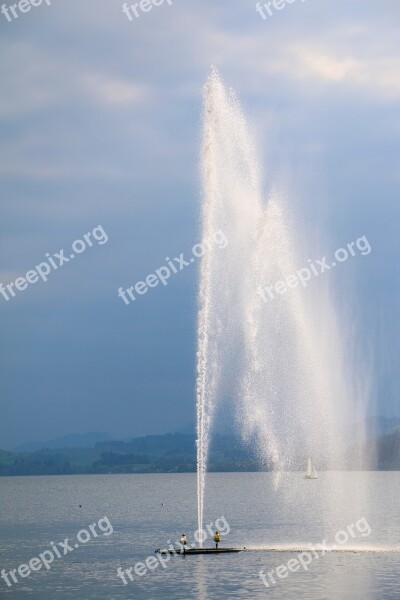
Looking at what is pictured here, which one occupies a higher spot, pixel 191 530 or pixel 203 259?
pixel 203 259

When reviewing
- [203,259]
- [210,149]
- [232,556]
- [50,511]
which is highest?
[210,149]

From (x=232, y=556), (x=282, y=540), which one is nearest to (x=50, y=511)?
(x=282, y=540)

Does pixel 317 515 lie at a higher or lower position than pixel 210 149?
lower

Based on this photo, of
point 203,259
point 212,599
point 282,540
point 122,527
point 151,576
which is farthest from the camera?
point 122,527

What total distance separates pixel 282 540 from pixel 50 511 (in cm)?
8636

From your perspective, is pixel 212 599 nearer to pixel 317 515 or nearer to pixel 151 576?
pixel 151 576

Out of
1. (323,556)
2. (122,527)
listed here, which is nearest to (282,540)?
(323,556)

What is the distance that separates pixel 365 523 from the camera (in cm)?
11162

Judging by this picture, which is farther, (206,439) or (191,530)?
(191,530)

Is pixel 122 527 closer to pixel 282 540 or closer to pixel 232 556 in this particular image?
pixel 282 540

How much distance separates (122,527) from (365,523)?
30.2 m

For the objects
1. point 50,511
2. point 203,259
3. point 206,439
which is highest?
point 203,259

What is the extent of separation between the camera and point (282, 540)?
3597 inches

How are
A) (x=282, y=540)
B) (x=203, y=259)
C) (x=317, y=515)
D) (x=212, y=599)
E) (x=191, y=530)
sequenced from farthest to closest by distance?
1. (x=317, y=515)
2. (x=191, y=530)
3. (x=282, y=540)
4. (x=203, y=259)
5. (x=212, y=599)
